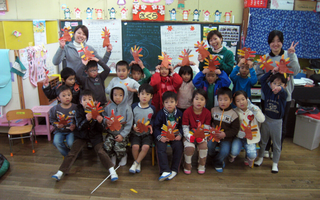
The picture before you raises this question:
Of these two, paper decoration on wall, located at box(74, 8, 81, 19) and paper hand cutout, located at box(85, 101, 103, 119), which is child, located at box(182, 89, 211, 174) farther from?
paper decoration on wall, located at box(74, 8, 81, 19)

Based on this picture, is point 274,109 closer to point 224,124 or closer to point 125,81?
point 224,124

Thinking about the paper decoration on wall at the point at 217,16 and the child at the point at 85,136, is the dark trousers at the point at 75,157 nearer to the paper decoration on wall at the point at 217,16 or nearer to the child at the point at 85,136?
the child at the point at 85,136

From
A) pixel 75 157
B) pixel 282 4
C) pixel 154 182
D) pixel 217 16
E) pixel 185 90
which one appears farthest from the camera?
pixel 217 16

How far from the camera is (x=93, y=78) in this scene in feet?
9.39

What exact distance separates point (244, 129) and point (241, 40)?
7.45ft

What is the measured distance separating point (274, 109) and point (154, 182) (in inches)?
59.2

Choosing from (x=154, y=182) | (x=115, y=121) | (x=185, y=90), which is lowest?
(x=154, y=182)

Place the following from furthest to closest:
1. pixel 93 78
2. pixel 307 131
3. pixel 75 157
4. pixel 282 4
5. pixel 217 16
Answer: pixel 217 16
pixel 282 4
pixel 307 131
pixel 93 78
pixel 75 157

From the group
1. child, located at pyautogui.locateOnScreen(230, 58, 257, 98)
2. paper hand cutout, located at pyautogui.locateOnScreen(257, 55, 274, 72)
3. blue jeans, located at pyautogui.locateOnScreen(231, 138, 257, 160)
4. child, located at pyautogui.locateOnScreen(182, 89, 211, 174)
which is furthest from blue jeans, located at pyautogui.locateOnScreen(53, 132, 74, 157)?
paper hand cutout, located at pyautogui.locateOnScreen(257, 55, 274, 72)

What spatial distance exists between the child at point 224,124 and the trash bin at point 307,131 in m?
1.26

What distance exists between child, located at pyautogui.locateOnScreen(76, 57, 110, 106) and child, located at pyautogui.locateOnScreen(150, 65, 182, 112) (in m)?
0.69

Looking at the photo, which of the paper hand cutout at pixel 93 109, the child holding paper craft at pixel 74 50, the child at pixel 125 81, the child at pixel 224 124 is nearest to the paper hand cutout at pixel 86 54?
the child holding paper craft at pixel 74 50

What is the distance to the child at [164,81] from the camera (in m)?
2.65

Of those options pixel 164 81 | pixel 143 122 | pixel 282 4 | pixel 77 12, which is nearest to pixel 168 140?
pixel 143 122
